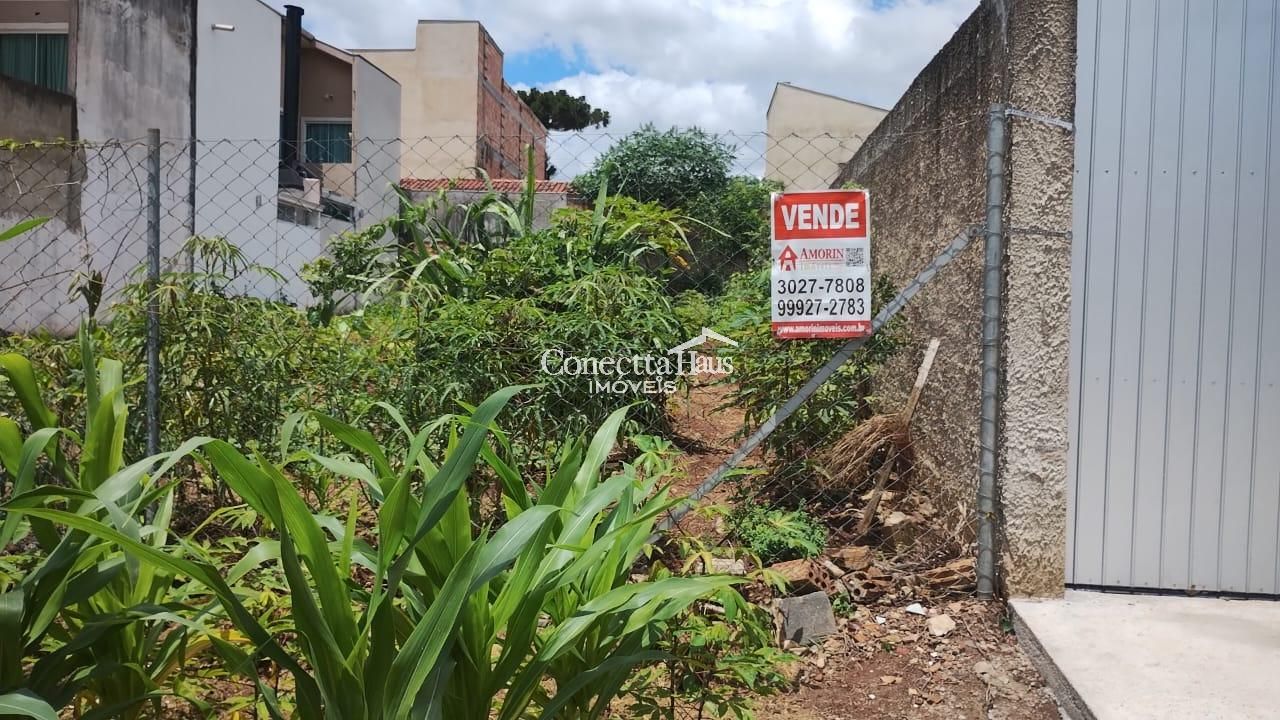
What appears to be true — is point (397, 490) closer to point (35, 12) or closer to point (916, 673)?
point (916, 673)

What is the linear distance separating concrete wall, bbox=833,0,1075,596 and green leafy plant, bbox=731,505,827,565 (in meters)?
0.66

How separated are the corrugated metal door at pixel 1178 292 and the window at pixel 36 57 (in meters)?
13.0

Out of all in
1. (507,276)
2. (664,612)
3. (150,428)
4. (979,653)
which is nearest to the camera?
(664,612)

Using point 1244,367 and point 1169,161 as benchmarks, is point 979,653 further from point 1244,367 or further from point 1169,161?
point 1169,161

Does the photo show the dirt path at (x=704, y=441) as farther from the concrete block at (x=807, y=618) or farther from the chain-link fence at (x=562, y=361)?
the concrete block at (x=807, y=618)

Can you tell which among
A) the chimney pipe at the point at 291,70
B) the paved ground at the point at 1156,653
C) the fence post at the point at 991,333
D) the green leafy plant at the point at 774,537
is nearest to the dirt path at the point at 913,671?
the paved ground at the point at 1156,653

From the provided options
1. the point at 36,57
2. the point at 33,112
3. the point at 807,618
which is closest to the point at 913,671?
the point at 807,618

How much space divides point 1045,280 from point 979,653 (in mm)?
1300

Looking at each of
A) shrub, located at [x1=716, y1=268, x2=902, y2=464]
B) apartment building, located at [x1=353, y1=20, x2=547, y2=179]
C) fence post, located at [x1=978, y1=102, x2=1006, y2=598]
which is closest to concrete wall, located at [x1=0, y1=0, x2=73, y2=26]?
apartment building, located at [x1=353, y1=20, x2=547, y2=179]

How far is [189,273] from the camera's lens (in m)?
3.67

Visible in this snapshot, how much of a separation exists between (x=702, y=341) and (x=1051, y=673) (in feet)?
5.93

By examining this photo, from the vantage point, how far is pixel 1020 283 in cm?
317

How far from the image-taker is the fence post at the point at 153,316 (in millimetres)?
3580

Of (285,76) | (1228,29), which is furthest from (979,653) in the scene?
(285,76)
